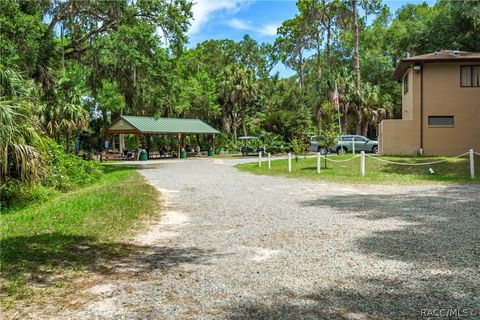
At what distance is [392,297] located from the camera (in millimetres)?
4078

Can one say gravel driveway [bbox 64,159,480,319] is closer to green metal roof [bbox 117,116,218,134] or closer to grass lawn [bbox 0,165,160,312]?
grass lawn [bbox 0,165,160,312]

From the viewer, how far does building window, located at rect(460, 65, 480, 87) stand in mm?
23750

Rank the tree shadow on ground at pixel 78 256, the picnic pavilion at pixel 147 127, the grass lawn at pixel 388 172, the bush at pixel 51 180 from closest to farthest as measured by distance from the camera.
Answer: the tree shadow on ground at pixel 78 256 < the bush at pixel 51 180 < the grass lawn at pixel 388 172 < the picnic pavilion at pixel 147 127

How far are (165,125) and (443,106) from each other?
23.7 meters

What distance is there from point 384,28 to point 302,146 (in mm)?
31767

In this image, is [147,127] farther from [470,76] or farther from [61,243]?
[61,243]

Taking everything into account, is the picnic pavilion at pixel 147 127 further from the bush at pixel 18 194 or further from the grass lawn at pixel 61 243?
the grass lawn at pixel 61 243

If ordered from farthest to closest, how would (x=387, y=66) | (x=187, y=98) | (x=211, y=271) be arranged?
(x=187, y=98) → (x=387, y=66) → (x=211, y=271)

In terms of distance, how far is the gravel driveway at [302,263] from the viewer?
12.9ft

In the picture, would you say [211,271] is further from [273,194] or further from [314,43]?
[314,43]

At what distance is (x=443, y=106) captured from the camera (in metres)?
23.7

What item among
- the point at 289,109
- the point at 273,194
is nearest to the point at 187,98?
the point at 289,109

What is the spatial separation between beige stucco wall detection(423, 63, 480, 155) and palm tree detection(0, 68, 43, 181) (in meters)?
20.1

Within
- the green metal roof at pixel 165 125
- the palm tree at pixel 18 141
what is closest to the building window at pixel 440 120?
the green metal roof at pixel 165 125
